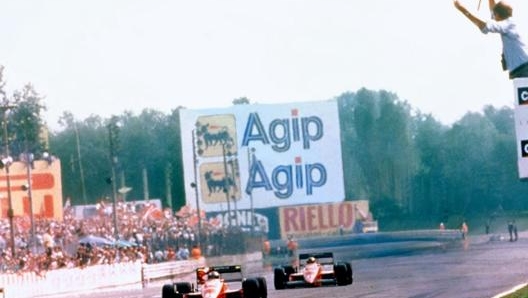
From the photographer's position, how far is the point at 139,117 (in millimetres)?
130250

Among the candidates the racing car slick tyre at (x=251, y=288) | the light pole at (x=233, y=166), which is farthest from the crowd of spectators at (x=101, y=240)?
the light pole at (x=233, y=166)

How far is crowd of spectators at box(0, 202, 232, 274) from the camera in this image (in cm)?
5066

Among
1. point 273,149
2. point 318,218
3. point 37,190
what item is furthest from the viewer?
point 318,218

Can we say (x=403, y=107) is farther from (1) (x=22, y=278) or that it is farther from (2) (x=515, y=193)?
(1) (x=22, y=278)

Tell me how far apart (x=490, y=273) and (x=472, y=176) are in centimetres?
9179

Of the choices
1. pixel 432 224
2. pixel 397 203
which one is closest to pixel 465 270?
pixel 432 224

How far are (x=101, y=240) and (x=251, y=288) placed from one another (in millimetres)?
32607

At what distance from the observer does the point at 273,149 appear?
370ft

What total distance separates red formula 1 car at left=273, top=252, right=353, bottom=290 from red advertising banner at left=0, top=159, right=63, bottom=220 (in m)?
44.7

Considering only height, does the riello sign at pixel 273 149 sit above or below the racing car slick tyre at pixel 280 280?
above

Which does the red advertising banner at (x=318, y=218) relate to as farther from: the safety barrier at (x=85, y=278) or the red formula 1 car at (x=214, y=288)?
the red formula 1 car at (x=214, y=288)

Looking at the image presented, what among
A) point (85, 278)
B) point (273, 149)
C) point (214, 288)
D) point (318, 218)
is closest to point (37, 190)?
point (85, 278)

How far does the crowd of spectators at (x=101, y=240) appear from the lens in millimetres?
50656

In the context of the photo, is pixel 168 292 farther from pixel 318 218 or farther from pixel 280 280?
pixel 318 218
